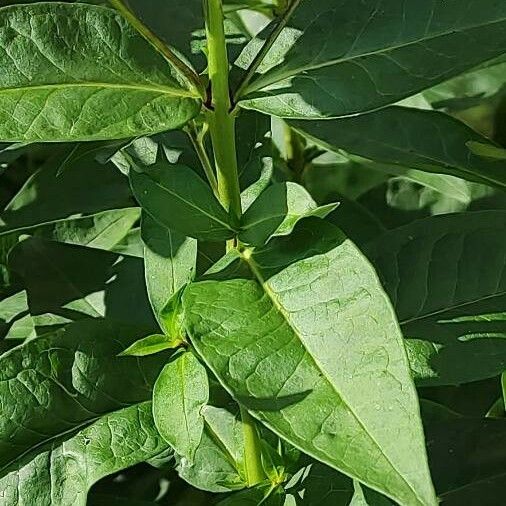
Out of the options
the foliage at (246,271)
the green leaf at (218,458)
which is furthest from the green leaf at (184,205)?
the green leaf at (218,458)

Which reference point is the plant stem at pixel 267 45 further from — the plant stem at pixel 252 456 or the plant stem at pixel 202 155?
the plant stem at pixel 252 456

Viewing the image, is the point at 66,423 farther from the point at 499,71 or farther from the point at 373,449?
the point at 499,71

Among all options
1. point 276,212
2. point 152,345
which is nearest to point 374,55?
point 276,212

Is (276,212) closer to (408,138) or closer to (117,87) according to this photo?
(117,87)

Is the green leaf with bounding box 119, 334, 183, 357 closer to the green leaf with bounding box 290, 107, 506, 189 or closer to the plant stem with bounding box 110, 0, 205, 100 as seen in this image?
the plant stem with bounding box 110, 0, 205, 100

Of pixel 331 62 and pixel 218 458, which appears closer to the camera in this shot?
pixel 331 62

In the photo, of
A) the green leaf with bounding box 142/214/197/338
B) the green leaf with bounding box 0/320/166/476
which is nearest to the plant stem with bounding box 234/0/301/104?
the green leaf with bounding box 142/214/197/338
